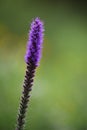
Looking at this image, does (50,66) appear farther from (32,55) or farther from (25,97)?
(32,55)

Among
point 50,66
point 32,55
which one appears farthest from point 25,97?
point 50,66

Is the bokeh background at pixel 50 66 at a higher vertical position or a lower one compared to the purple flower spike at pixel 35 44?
higher

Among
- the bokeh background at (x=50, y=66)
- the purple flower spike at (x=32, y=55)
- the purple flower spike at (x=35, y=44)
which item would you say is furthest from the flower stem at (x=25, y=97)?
the bokeh background at (x=50, y=66)

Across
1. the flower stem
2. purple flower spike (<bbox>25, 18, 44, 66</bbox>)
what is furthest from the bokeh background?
purple flower spike (<bbox>25, 18, 44, 66</bbox>)

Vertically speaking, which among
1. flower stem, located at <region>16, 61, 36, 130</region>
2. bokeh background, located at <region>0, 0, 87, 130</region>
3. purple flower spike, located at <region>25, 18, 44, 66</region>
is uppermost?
bokeh background, located at <region>0, 0, 87, 130</region>

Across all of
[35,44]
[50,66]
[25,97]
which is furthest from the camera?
[50,66]

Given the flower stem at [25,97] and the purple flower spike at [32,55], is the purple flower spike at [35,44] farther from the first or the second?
the flower stem at [25,97]

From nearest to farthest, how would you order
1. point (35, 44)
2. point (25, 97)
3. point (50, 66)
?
point (35, 44)
point (25, 97)
point (50, 66)

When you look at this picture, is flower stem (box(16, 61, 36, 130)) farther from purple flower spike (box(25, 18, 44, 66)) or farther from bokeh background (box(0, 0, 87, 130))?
bokeh background (box(0, 0, 87, 130))

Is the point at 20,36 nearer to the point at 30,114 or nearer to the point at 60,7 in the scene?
the point at 60,7
